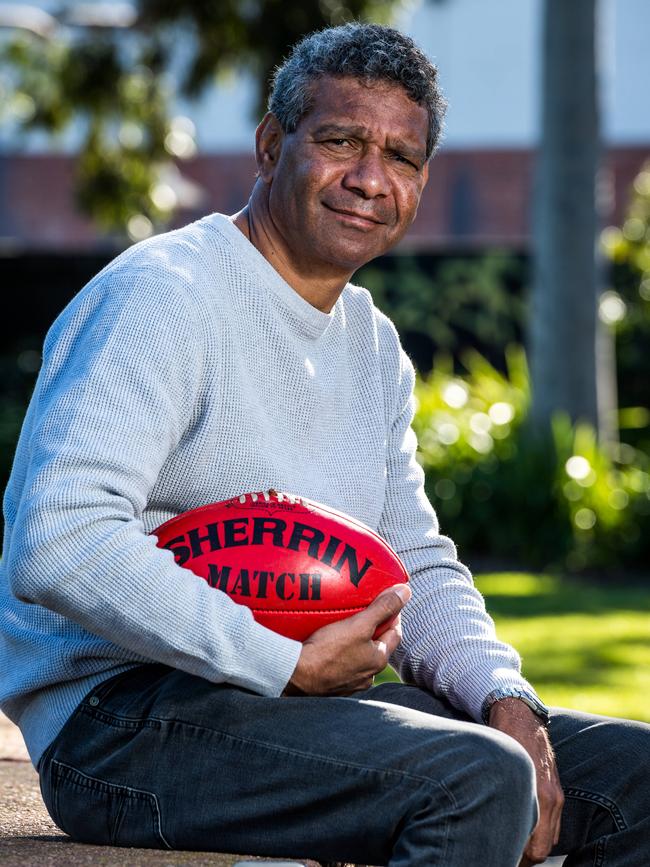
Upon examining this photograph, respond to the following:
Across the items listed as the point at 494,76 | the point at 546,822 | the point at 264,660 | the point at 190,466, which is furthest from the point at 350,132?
the point at 494,76

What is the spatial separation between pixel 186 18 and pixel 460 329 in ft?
12.6

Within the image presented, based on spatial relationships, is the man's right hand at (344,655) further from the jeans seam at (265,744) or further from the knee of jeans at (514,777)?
the knee of jeans at (514,777)

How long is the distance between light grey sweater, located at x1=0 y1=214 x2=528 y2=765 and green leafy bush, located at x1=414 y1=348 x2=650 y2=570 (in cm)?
664

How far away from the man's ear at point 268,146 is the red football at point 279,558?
2.61 feet

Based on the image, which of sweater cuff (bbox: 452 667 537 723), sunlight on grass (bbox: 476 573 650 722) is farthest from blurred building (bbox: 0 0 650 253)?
sweater cuff (bbox: 452 667 537 723)

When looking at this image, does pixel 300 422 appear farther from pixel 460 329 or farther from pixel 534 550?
pixel 460 329

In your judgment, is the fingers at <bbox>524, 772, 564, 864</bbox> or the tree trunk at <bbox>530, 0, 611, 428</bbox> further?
the tree trunk at <bbox>530, 0, 611, 428</bbox>

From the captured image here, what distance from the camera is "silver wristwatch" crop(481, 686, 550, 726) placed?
2.99 meters

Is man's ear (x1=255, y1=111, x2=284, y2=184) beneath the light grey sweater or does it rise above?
above

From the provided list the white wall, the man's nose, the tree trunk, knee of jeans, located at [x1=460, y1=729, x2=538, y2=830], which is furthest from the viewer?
the white wall

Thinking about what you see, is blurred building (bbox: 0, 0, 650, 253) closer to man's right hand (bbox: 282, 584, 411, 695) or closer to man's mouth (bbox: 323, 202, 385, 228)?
man's mouth (bbox: 323, 202, 385, 228)

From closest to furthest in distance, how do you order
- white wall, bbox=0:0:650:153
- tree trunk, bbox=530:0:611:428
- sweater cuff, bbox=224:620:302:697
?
1. sweater cuff, bbox=224:620:302:697
2. tree trunk, bbox=530:0:611:428
3. white wall, bbox=0:0:650:153

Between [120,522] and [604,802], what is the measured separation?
3.99ft

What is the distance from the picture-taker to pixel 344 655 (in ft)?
8.75
